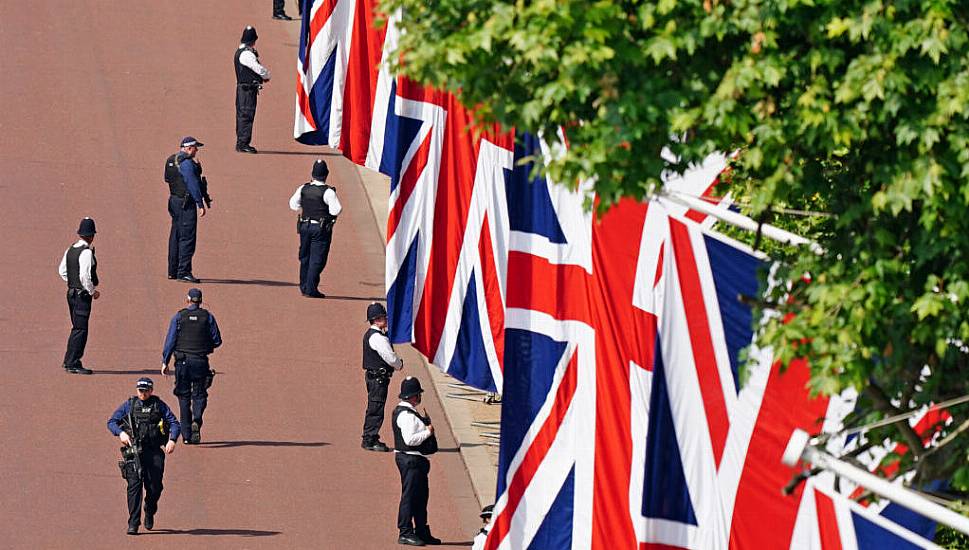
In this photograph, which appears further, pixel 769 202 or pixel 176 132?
pixel 176 132

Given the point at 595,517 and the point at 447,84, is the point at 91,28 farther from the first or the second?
the point at 447,84

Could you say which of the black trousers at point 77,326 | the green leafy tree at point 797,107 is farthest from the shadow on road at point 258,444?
the green leafy tree at point 797,107

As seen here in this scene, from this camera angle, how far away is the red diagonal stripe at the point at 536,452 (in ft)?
34.3

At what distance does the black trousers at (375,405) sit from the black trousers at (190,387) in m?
1.73

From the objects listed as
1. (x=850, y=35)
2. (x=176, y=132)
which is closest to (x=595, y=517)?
(x=850, y=35)

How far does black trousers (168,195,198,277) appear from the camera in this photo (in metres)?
21.5

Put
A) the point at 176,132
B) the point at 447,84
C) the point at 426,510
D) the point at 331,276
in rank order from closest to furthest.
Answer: the point at 447,84 < the point at 426,510 < the point at 331,276 < the point at 176,132

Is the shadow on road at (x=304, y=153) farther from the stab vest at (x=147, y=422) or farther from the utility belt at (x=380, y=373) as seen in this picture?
the stab vest at (x=147, y=422)

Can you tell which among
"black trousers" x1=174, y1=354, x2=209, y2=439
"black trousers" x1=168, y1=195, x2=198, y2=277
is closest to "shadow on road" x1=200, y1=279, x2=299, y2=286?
"black trousers" x1=168, y1=195, x2=198, y2=277

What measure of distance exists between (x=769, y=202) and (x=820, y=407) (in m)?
1.49

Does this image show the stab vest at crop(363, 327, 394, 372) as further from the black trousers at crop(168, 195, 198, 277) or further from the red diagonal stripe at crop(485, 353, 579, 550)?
the red diagonal stripe at crop(485, 353, 579, 550)

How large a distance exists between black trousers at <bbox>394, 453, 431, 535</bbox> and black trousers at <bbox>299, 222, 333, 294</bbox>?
6102 millimetres

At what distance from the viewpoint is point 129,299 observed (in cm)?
2103

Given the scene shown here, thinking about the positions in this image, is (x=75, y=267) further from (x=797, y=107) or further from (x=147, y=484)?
(x=797, y=107)
